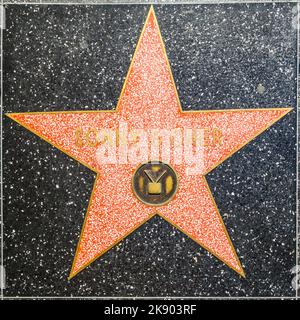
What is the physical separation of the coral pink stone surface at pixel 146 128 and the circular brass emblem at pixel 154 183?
2 centimetres

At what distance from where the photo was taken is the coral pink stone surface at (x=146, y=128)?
4.65 ft

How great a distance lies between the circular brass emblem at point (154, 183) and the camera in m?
1.42

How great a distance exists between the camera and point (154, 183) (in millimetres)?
1422

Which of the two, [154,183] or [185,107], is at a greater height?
[185,107]

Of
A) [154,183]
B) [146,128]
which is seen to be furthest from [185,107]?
[154,183]

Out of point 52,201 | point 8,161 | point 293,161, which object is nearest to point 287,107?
point 293,161

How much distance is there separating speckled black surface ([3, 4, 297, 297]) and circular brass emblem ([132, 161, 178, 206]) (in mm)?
82

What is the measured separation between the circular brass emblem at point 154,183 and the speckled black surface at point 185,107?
0.08 m

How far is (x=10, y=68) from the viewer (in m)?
1.44

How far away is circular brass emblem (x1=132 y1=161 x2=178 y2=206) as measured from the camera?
1.42 m

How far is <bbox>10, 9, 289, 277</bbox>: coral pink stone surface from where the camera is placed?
142 cm

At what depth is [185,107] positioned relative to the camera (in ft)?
4.67

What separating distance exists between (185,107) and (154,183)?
270 millimetres

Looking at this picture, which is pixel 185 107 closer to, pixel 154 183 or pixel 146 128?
pixel 146 128
